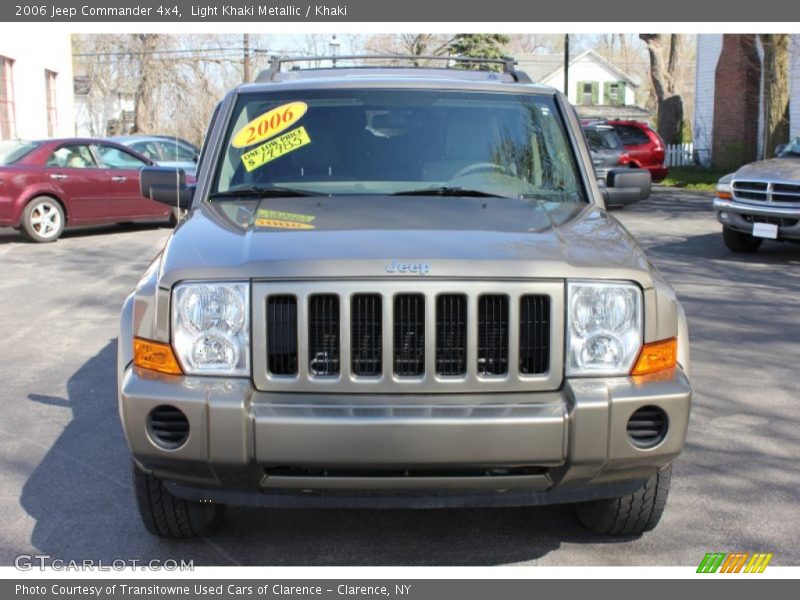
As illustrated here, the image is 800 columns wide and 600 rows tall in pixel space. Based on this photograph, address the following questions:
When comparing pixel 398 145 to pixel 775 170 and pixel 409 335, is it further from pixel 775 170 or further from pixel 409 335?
pixel 775 170

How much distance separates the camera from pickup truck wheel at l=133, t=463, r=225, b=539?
3.88m

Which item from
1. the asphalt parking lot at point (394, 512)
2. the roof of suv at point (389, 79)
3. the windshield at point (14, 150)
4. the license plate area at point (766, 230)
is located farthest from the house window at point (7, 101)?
the roof of suv at point (389, 79)

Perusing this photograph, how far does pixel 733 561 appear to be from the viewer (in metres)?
3.92

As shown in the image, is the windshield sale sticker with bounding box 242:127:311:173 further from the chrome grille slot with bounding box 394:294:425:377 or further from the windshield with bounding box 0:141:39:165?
the windshield with bounding box 0:141:39:165

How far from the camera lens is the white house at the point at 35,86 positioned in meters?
25.5

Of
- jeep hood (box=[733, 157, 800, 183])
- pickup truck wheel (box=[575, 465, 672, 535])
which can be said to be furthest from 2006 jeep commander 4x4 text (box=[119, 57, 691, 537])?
jeep hood (box=[733, 157, 800, 183])

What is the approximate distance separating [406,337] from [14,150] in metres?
12.3

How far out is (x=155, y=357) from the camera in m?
3.52

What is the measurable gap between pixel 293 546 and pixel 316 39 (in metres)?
52.7

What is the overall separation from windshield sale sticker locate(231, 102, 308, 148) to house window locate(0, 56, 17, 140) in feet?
72.6

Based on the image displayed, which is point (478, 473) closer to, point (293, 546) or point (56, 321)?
point (293, 546)

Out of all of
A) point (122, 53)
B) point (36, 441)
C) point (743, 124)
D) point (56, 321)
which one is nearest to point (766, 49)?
point (743, 124)

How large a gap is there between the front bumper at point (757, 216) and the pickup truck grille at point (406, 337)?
9189 mm

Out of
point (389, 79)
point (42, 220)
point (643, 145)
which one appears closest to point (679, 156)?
point (643, 145)
